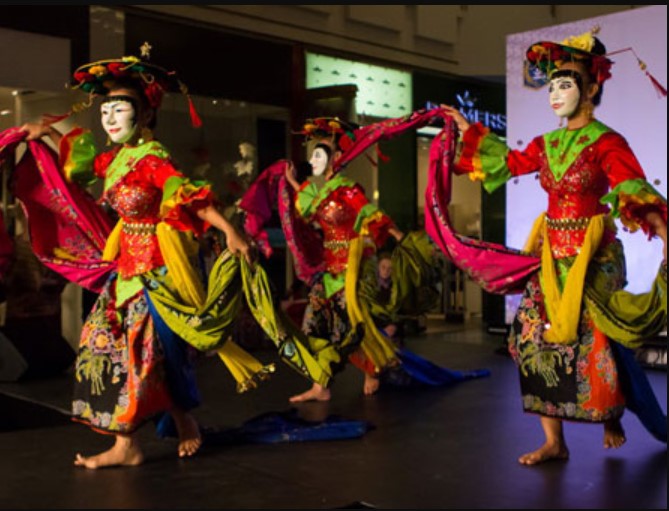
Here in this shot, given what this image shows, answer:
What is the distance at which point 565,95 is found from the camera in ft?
10.9

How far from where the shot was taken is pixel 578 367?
3246 mm

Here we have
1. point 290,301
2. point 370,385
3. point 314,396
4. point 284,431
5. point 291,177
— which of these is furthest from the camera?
point 290,301

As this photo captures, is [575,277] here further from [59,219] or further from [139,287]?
[59,219]

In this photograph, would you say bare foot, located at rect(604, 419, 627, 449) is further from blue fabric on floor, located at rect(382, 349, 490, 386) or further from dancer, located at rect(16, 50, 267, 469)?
blue fabric on floor, located at rect(382, 349, 490, 386)

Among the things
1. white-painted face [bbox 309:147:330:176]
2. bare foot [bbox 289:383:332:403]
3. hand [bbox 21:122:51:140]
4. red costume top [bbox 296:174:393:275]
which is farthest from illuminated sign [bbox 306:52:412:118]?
hand [bbox 21:122:51:140]

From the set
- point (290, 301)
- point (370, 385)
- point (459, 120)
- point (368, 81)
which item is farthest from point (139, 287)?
point (368, 81)

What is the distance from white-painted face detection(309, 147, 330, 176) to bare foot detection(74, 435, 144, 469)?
2080 millimetres

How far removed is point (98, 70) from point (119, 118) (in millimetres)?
189

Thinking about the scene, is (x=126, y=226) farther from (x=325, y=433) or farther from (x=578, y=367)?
(x=578, y=367)

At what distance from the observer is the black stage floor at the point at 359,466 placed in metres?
2.88

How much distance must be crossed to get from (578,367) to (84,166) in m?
2.06

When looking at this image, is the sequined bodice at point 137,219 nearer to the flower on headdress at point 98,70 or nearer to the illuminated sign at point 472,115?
the flower on headdress at point 98,70

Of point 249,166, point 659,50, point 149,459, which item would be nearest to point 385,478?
point 149,459

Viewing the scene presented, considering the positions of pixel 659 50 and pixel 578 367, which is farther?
pixel 659 50
